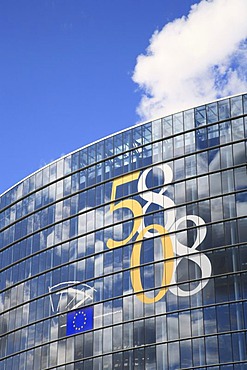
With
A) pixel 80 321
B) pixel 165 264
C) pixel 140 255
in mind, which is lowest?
pixel 80 321

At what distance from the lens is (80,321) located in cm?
6812

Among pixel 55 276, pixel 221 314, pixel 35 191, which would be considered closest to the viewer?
pixel 221 314

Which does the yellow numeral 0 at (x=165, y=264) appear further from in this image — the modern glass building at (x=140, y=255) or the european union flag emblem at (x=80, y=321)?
the european union flag emblem at (x=80, y=321)

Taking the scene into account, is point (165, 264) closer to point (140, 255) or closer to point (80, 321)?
point (140, 255)

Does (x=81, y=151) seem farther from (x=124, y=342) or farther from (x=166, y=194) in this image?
(x=124, y=342)

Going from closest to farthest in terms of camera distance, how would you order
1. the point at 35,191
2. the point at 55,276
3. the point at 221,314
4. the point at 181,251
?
the point at 221,314
the point at 181,251
the point at 55,276
the point at 35,191

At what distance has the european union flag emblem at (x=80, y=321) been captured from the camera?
2657 inches

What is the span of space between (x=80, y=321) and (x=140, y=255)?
328 inches

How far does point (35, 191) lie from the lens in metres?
77.5

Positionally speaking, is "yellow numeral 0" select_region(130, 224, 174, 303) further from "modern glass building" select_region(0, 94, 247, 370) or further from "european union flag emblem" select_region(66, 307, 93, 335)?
"european union flag emblem" select_region(66, 307, 93, 335)

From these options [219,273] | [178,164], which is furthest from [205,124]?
[219,273]

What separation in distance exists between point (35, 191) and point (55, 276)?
9981 mm

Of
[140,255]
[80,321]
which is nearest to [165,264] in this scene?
[140,255]

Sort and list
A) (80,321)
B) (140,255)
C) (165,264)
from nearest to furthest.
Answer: (165,264) < (140,255) < (80,321)
